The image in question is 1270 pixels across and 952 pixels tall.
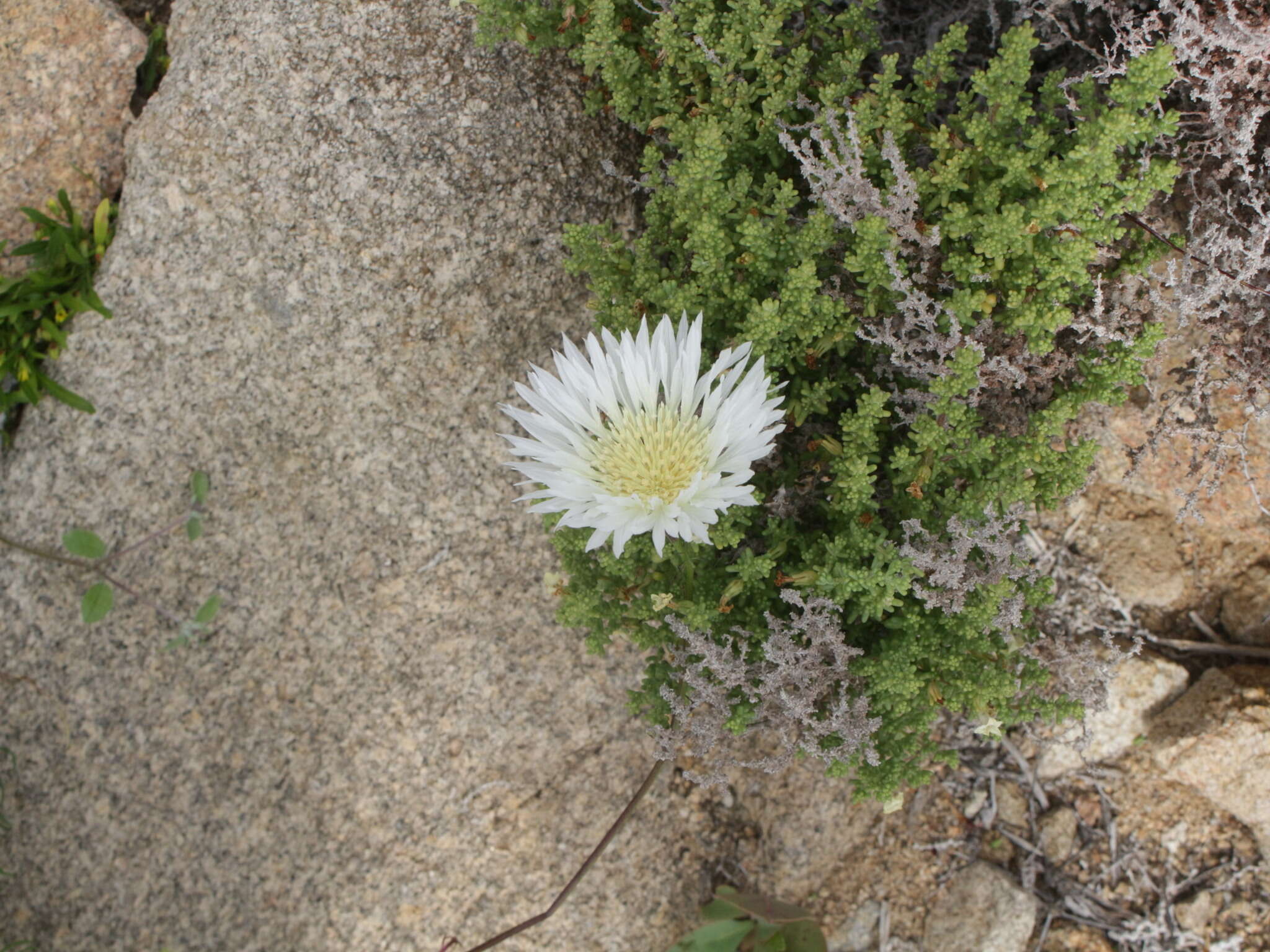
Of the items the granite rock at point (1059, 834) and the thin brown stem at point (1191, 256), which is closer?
the thin brown stem at point (1191, 256)

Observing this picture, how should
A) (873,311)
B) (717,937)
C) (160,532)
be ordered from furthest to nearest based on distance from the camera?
1. (160,532)
2. (717,937)
3. (873,311)

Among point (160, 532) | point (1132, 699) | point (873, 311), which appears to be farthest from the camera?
point (1132, 699)

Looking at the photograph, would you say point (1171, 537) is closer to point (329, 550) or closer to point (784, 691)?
point (784, 691)

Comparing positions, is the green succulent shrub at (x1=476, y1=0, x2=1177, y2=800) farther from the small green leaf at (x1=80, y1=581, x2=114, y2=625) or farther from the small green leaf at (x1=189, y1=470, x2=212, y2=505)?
the small green leaf at (x1=80, y1=581, x2=114, y2=625)

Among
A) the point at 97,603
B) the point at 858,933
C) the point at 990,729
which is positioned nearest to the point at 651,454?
the point at 990,729

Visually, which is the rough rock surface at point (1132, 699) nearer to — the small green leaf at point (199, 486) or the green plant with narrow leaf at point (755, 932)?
the green plant with narrow leaf at point (755, 932)

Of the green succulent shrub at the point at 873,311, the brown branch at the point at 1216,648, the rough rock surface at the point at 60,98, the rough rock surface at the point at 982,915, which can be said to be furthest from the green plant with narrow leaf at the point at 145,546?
the brown branch at the point at 1216,648

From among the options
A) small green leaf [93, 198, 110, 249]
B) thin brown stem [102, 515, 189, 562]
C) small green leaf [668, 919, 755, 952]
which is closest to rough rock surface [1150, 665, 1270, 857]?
small green leaf [668, 919, 755, 952]

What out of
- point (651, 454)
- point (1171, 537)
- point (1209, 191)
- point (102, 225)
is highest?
point (102, 225)
